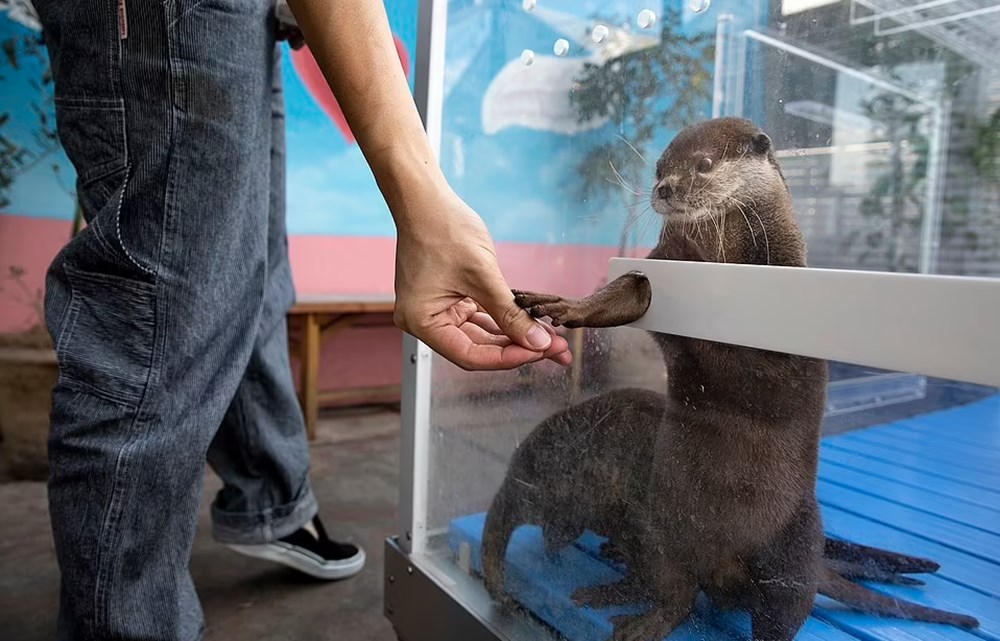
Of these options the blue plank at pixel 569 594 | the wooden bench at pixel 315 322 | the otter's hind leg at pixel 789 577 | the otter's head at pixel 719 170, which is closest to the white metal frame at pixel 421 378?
the blue plank at pixel 569 594

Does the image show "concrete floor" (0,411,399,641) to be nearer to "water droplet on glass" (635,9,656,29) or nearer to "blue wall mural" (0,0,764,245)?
"blue wall mural" (0,0,764,245)

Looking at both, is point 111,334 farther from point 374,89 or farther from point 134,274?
point 374,89

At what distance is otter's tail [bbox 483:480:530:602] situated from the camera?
925mm

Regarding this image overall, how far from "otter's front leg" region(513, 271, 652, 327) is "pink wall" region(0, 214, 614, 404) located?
266cm

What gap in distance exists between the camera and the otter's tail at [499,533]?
0.92 m

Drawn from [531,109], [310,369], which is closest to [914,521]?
[531,109]

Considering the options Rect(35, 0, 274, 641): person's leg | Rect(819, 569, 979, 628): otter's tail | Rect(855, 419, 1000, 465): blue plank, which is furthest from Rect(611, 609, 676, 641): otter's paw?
Rect(35, 0, 274, 641): person's leg

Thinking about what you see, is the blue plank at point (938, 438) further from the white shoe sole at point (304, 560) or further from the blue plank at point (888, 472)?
the white shoe sole at point (304, 560)

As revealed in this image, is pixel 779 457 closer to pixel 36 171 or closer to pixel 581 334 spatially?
pixel 581 334

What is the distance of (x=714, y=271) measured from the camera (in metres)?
0.65

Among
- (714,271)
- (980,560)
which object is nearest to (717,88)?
(714,271)

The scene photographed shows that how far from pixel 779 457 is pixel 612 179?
0.36 m

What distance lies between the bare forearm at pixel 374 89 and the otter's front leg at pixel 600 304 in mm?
163

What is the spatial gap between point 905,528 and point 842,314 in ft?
0.73
